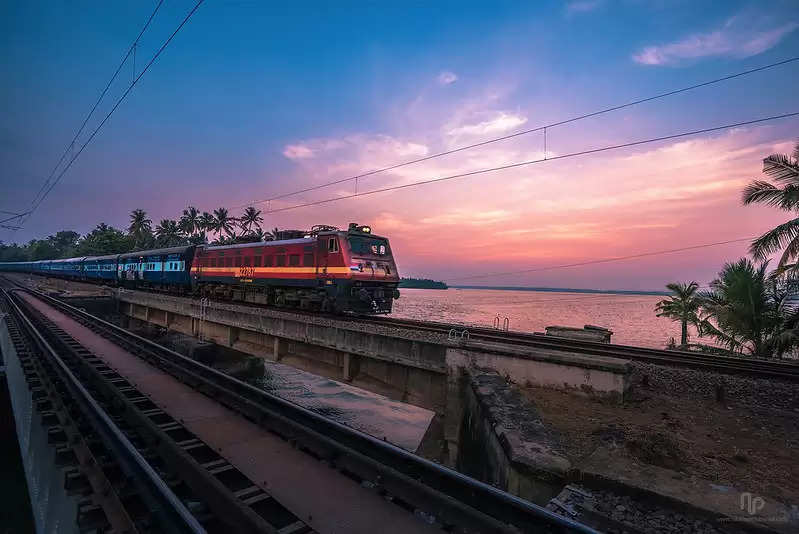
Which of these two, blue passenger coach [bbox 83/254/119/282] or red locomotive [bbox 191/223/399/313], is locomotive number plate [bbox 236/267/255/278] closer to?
red locomotive [bbox 191/223/399/313]

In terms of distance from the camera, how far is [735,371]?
8.62 metres

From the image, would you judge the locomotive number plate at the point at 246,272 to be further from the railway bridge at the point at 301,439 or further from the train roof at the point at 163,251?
the train roof at the point at 163,251

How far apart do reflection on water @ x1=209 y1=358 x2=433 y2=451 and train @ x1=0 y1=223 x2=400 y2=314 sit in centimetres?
493

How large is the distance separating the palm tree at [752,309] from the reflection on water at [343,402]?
13.8 metres

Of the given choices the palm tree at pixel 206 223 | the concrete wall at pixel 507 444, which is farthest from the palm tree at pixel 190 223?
the concrete wall at pixel 507 444

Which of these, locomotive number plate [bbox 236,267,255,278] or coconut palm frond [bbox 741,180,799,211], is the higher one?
coconut palm frond [bbox 741,180,799,211]

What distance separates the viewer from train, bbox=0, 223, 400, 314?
15.5m

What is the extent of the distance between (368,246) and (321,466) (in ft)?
38.9

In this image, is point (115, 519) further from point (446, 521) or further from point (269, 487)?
point (446, 521)

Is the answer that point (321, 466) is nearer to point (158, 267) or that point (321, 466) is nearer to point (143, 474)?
point (143, 474)

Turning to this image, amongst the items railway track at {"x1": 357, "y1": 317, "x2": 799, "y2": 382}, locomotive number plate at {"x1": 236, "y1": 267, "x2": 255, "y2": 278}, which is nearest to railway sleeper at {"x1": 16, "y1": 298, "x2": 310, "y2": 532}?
railway track at {"x1": 357, "y1": 317, "x2": 799, "y2": 382}

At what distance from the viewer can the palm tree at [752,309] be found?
1411cm

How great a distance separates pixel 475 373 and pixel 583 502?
4.82m

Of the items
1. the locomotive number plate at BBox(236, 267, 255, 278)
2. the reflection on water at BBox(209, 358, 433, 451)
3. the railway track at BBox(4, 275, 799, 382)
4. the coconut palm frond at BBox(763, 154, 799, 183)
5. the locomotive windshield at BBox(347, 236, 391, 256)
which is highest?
the coconut palm frond at BBox(763, 154, 799, 183)
